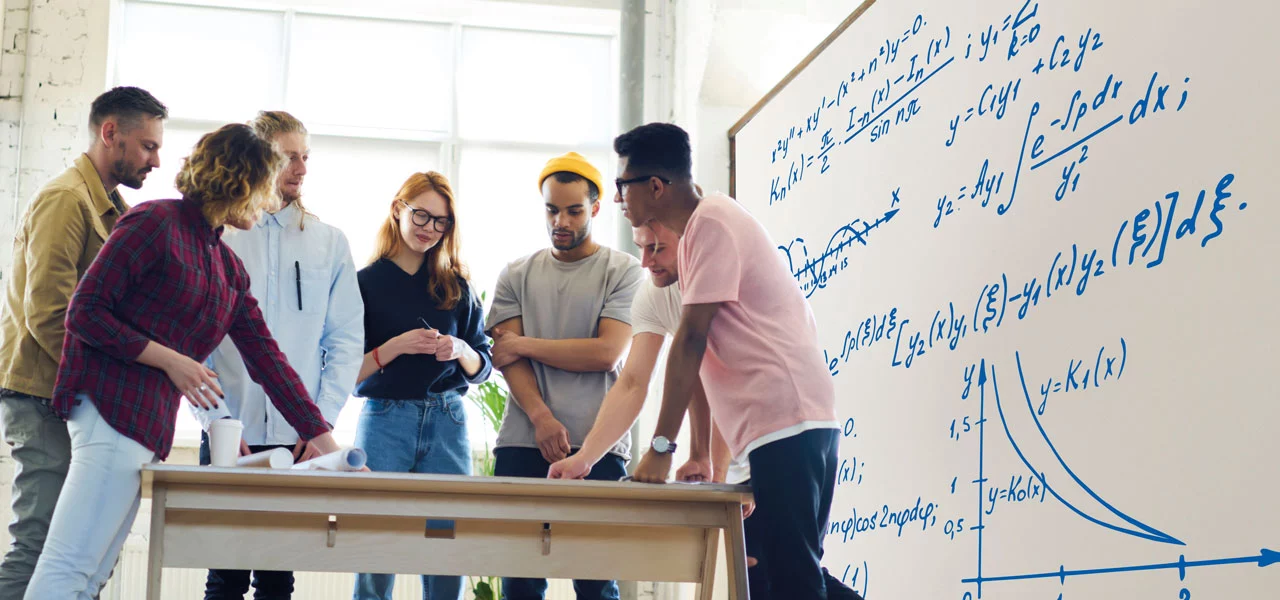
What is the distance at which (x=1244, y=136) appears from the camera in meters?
1.52

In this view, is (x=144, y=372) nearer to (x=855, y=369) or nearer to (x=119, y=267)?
(x=119, y=267)

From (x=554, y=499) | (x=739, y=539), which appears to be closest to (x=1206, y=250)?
(x=739, y=539)

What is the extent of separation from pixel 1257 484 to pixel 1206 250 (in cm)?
34

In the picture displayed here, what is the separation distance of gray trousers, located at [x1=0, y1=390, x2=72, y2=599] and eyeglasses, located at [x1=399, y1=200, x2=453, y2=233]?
92cm

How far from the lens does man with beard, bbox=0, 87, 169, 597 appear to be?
2232 mm

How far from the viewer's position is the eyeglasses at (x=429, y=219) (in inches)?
109

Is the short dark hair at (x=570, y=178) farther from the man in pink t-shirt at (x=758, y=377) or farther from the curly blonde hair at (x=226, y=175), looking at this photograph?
the curly blonde hair at (x=226, y=175)

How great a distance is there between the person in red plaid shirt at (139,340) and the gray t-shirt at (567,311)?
728mm

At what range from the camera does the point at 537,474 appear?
103 inches

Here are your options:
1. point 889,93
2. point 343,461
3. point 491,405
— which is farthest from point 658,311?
point 491,405

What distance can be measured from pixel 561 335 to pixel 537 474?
340mm

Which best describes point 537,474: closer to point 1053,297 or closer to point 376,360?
point 376,360

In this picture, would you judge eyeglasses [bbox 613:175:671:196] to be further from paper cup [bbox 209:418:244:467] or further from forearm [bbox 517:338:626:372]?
paper cup [bbox 209:418:244:467]

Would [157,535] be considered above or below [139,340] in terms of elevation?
below
